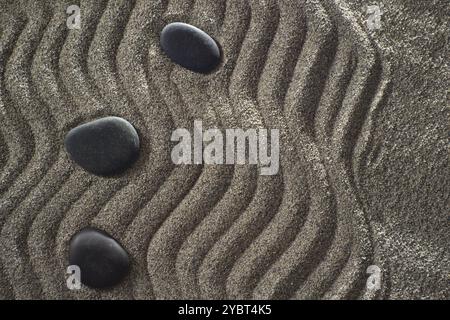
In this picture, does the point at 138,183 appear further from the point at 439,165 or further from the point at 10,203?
the point at 439,165

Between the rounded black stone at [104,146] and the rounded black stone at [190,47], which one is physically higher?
the rounded black stone at [190,47]

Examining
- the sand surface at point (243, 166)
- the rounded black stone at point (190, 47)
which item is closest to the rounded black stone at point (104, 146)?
the sand surface at point (243, 166)

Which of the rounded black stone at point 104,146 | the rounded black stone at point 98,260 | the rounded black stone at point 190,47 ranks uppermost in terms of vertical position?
the rounded black stone at point 190,47

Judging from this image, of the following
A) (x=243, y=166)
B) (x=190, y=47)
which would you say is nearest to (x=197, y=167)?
(x=243, y=166)

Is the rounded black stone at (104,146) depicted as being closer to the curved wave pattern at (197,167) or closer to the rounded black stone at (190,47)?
the curved wave pattern at (197,167)

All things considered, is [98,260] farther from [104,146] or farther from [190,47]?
[190,47]
